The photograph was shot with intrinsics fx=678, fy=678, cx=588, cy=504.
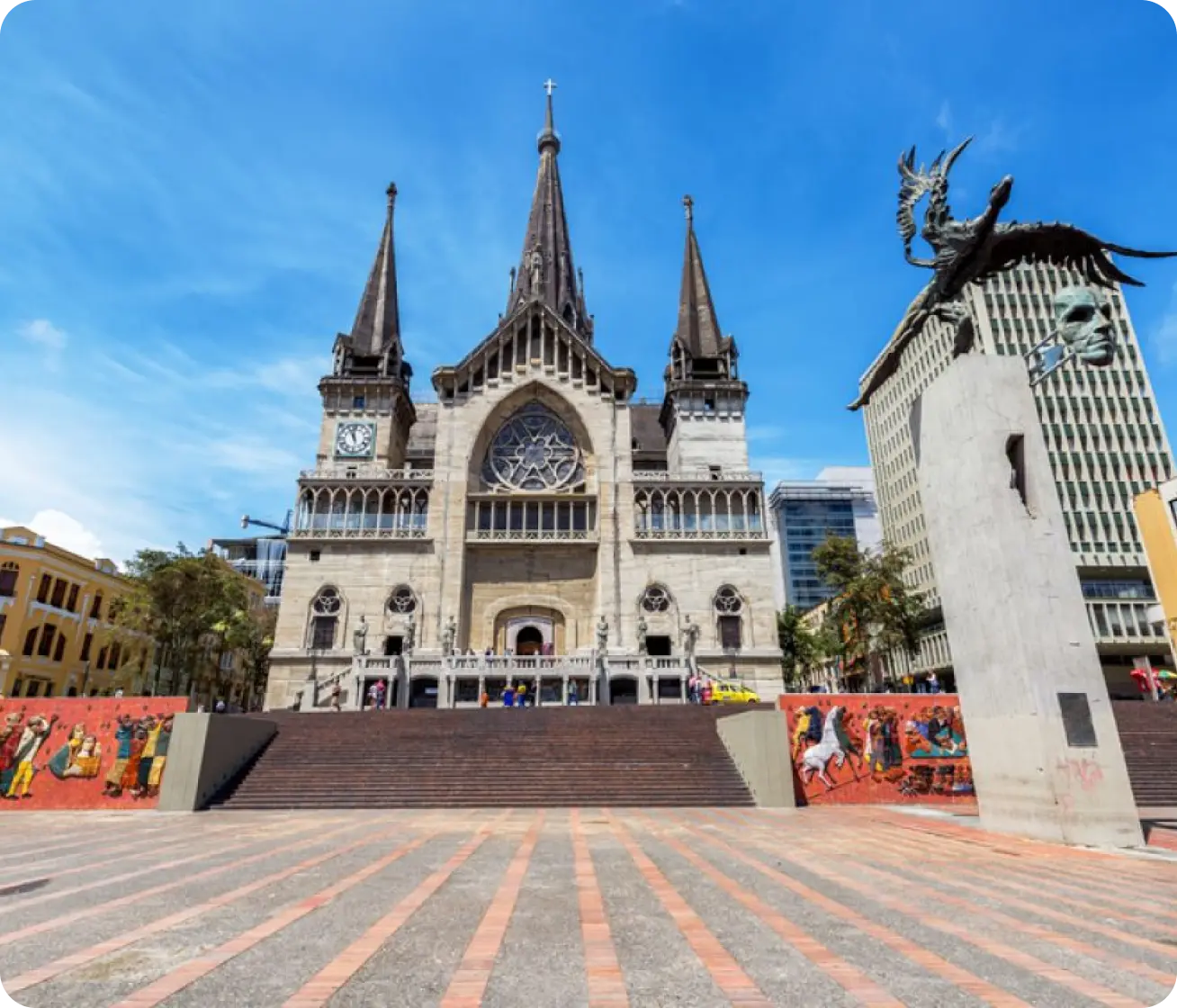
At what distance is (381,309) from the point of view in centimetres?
4856

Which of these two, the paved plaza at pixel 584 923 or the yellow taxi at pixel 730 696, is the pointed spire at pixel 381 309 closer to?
the yellow taxi at pixel 730 696

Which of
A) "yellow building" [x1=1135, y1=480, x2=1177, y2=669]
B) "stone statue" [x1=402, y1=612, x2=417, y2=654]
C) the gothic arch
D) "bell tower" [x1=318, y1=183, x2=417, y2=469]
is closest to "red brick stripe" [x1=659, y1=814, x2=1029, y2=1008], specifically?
"stone statue" [x1=402, y1=612, x2=417, y2=654]

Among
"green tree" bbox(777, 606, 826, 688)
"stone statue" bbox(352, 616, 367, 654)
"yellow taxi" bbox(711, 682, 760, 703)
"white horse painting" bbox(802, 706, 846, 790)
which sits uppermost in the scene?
"green tree" bbox(777, 606, 826, 688)

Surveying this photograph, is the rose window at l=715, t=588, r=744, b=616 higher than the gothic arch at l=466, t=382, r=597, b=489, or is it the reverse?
the gothic arch at l=466, t=382, r=597, b=489

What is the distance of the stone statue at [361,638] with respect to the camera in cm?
3388

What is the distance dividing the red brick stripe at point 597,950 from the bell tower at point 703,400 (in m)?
37.4

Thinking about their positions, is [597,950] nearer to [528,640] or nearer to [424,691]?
[424,691]

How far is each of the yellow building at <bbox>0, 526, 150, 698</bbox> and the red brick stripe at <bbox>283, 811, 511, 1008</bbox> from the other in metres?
37.2

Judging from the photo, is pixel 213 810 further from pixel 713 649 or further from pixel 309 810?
pixel 713 649

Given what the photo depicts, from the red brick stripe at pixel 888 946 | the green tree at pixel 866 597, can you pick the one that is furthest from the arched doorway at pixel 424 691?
the red brick stripe at pixel 888 946

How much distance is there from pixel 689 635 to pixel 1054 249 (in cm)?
2543

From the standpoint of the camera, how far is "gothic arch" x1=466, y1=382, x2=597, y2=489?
42094 millimetres

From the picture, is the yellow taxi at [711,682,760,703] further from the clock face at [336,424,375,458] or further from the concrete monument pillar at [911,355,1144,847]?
the clock face at [336,424,375,458]

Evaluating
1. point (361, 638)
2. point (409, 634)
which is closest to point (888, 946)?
point (409, 634)
